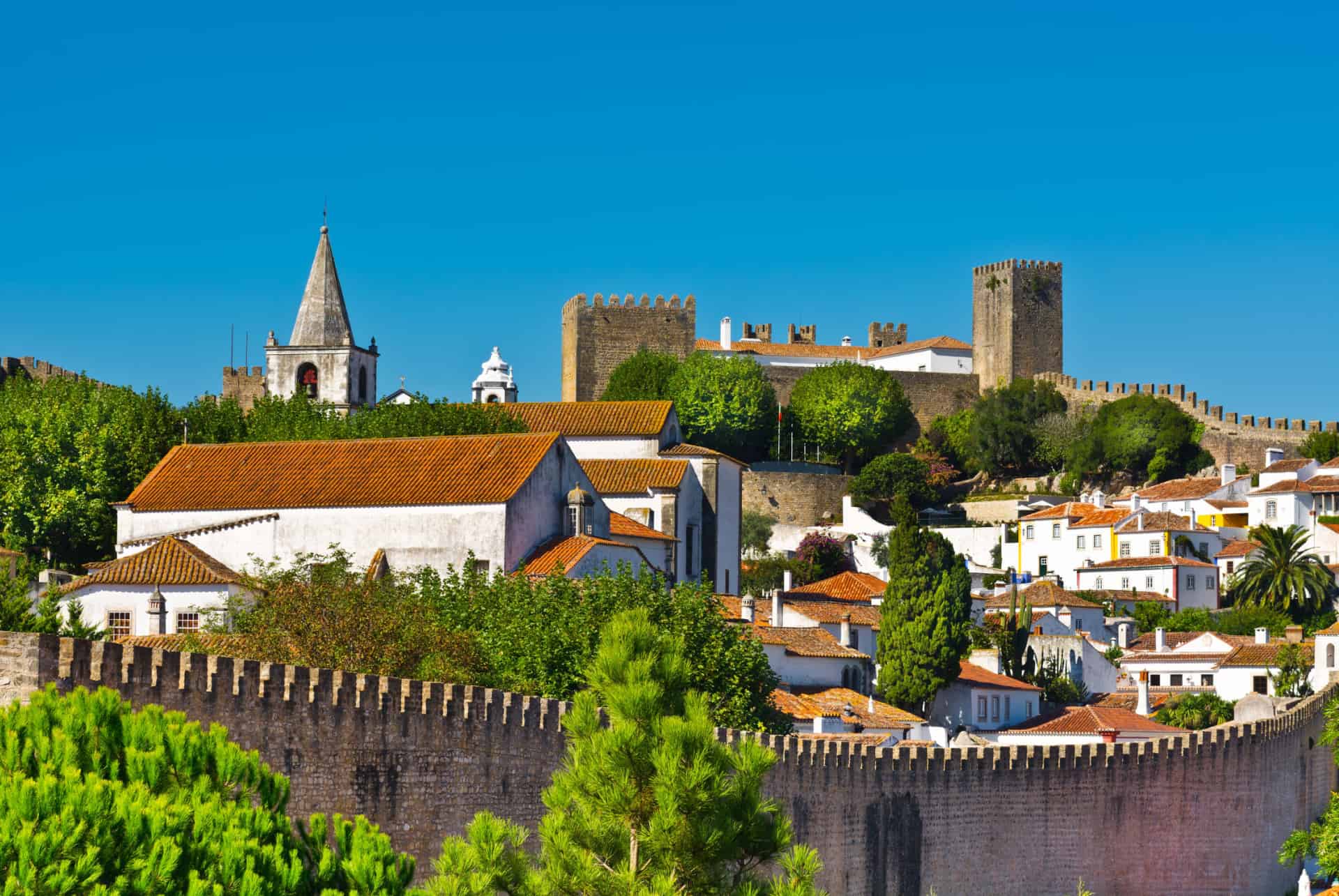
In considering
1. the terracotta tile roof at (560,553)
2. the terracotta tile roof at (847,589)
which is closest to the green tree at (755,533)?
the terracotta tile roof at (847,589)

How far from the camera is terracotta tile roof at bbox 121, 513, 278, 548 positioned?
1809 inches

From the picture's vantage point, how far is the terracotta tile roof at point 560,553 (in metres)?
44.1

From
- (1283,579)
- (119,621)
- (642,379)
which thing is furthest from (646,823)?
(642,379)

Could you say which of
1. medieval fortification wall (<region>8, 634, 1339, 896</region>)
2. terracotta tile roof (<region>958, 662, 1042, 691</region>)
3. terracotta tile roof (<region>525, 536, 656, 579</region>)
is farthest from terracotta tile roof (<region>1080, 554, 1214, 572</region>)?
terracotta tile roof (<region>525, 536, 656, 579</region>)

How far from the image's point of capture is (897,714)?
51.8 m

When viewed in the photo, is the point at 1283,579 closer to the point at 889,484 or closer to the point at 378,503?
the point at 889,484

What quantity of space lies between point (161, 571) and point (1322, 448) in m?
61.3

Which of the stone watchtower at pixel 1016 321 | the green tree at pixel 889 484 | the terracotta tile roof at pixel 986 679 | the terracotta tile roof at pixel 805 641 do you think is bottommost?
the terracotta tile roof at pixel 986 679

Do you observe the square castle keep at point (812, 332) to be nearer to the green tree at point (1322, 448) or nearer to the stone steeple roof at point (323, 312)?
the green tree at point (1322, 448)

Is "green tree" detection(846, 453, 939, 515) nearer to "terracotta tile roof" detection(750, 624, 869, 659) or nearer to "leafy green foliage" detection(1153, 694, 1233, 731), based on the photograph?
"leafy green foliage" detection(1153, 694, 1233, 731)

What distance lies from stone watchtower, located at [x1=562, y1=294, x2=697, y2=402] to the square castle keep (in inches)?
1.2

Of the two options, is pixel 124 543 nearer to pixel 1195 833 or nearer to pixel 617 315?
pixel 1195 833

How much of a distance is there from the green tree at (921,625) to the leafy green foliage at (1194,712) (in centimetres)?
553

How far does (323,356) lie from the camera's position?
6562cm
